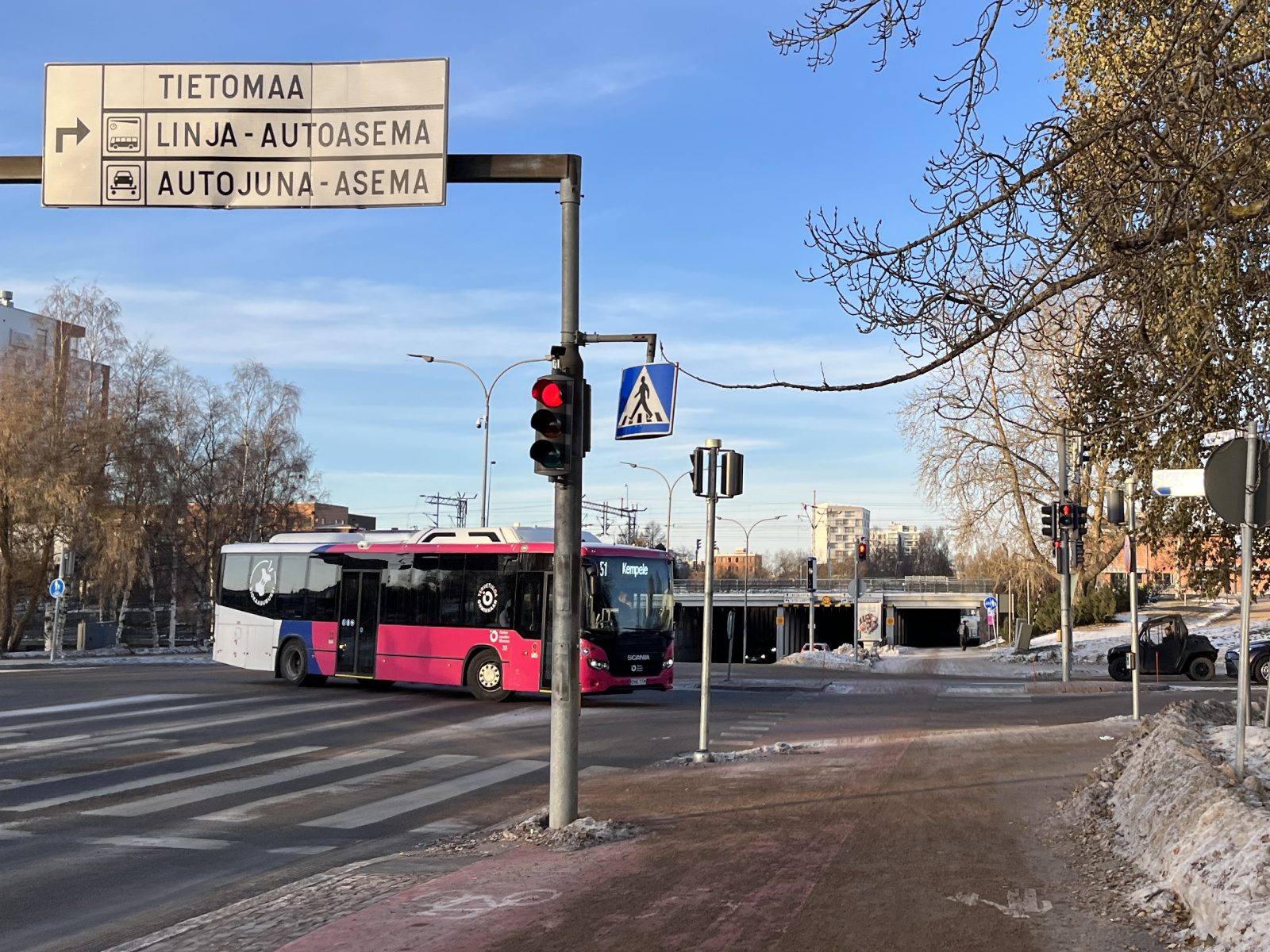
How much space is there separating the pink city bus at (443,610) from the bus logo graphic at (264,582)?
0.03m

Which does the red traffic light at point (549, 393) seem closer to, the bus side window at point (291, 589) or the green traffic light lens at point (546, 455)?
the green traffic light lens at point (546, 455)

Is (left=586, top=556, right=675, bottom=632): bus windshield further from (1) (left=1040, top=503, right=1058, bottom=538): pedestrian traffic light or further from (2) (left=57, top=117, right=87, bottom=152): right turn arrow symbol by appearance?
(2) (left=57, top=117, right=87, bottom=152): right turn arrow symbol

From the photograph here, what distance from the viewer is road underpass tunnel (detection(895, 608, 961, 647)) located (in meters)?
111

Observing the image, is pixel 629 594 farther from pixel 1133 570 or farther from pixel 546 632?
pixel 1133 570

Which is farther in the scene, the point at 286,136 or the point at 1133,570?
the point at 1133,570

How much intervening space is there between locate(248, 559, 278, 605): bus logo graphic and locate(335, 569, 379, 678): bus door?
2330 millimetres


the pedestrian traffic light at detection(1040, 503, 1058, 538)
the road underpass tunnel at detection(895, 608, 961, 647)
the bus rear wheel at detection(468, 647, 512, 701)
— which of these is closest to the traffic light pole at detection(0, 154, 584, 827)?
the bus rear wheel at detection(468, 647, 512, 701)

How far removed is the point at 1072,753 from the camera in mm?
15359

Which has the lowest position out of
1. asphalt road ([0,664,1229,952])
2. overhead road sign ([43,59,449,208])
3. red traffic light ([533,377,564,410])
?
asphalt road ([0,664,1229,952])

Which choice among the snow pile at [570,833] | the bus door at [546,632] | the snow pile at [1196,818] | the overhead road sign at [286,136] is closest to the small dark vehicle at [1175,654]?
the bus door at [546,632]

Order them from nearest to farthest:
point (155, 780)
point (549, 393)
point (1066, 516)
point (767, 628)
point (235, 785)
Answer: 1. point (549, 393)
2. point (235, 785)
3. point (155, 780)
4. point (1066, 516)
5. point (767, 628)

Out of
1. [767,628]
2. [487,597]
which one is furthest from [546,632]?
[767,628]

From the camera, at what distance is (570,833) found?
9.32 m

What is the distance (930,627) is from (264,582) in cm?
9685
